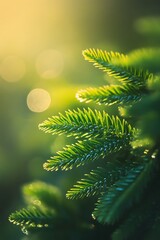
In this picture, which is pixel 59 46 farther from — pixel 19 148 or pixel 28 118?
pixel 19 148

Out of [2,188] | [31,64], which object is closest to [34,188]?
[2,188]

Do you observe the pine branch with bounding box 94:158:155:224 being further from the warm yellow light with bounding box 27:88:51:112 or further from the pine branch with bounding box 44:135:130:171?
the warm yellow light with bounding box 27:88:51:112

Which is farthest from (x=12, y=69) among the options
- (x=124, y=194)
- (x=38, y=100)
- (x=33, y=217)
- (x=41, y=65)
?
(x=124, y=194)

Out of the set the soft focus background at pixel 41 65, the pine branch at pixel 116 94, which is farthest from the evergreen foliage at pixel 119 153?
the soft focus background at pixel 41 65

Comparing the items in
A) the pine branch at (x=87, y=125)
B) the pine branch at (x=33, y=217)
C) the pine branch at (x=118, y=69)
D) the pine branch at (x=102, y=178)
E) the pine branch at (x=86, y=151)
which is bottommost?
the pine branch at (x=33, y=217)

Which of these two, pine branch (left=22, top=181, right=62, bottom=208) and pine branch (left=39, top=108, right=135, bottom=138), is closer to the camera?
pine branch (left=39, top=108, right=135, bottom=138)

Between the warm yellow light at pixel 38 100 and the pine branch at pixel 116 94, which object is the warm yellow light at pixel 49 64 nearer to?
the warm yellow light at pixel 38 100

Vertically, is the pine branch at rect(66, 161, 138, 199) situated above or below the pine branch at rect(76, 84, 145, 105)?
below

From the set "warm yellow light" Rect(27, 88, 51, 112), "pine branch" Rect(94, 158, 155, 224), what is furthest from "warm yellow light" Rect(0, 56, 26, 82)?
"pine branch" Rect(94, 158, 155, 224)
